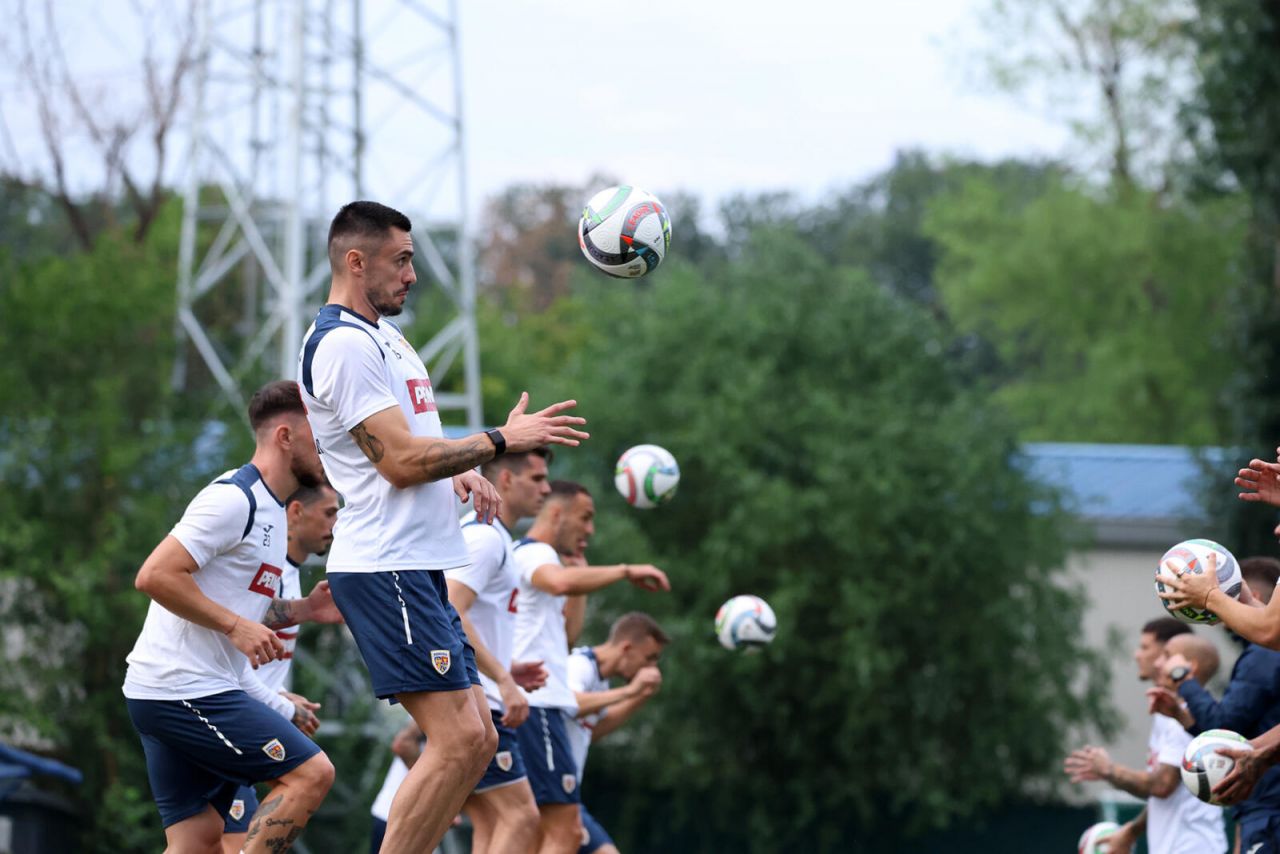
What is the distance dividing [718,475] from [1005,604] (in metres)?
4.24

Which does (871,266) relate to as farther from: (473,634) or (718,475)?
(473,634)

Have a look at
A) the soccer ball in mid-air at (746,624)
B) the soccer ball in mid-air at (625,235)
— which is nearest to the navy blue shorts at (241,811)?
the soccer ball in mid-air at (625,235)

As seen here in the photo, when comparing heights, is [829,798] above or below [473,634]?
below

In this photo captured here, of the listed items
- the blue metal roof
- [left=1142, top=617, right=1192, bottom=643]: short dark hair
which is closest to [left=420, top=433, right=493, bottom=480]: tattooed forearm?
[left=1142, top=617, right=1192, bottom=643]: short dark hair

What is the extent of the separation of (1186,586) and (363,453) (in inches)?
124

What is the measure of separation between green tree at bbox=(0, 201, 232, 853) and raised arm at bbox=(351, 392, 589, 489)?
13.7 meters

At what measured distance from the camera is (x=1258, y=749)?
257 inches

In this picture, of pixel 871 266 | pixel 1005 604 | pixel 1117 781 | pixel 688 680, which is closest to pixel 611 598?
pixel 688 680

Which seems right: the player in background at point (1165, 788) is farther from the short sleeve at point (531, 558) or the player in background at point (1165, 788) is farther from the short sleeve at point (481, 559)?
the short sleeve at point (481, 559)

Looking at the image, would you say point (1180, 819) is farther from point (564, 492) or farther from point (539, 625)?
point (564, 492)

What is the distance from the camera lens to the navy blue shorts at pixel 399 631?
549cm

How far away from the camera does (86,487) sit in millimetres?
19188

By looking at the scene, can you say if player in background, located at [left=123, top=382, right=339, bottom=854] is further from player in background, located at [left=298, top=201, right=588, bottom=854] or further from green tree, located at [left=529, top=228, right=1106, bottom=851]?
green tree, located at [left=529, top=228, right=1106, bottom=851]

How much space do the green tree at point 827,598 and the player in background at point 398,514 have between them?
14.9 meters
